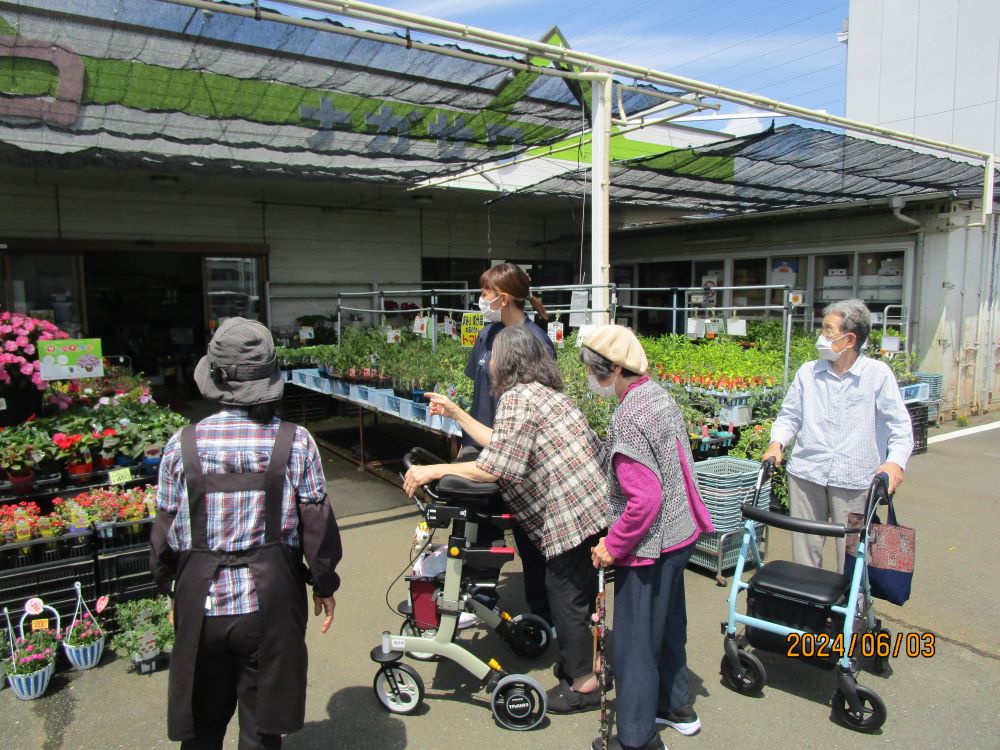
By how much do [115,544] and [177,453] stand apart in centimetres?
198

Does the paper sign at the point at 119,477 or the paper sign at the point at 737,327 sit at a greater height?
the paper sign at the point at 737,327

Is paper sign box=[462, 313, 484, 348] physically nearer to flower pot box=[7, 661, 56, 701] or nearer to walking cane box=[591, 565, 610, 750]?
walking cane box=[591, 565, 610, 750]

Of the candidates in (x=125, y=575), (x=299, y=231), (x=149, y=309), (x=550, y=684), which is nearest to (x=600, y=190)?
(x=550, y=684)

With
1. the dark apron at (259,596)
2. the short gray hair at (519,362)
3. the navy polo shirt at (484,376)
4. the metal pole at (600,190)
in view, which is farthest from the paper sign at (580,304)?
the dark apron at (259,596)

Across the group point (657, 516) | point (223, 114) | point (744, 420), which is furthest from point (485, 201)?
point (657, 516)

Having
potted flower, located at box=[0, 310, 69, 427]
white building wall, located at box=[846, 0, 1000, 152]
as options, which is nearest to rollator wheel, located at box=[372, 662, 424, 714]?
potted flower, located at box=[0, 310, 69, 427]

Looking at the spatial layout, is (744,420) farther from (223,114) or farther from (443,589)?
(223,114)

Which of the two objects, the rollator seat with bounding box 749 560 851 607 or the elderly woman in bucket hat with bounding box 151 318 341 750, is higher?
the elderly woman in bucket hat with bounding box 151 318 341 750

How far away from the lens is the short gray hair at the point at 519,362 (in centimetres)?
305

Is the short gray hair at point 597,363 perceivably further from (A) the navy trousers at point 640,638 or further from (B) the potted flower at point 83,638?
(B) the potted flower at point 83,638

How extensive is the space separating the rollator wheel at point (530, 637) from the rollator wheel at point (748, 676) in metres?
0.91

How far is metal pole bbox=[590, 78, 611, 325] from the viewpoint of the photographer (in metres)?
5.75

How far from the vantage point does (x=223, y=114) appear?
6258 mm
